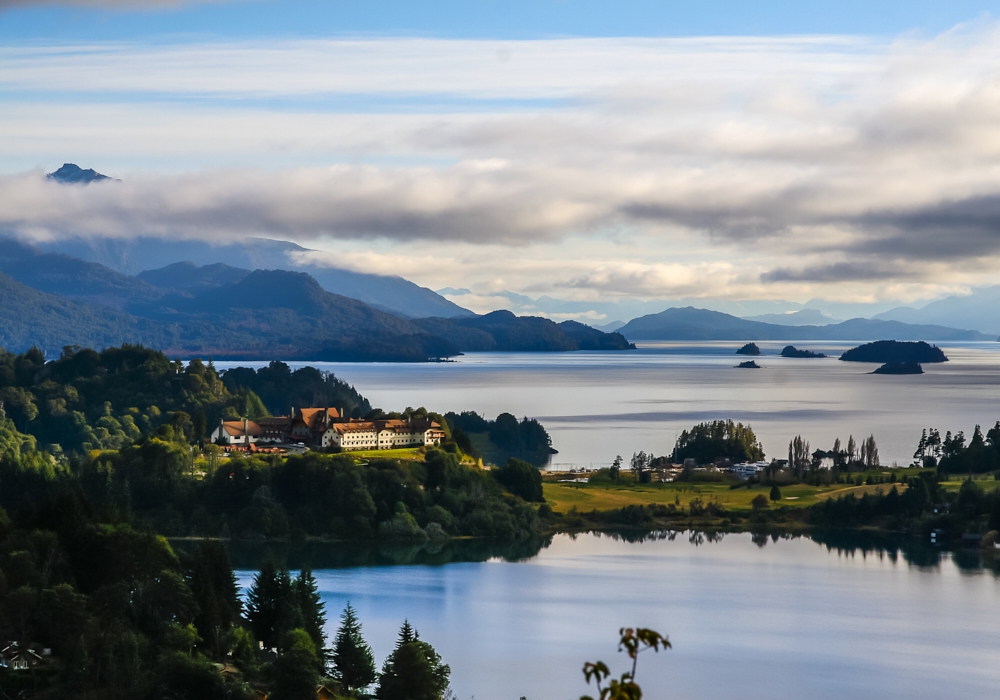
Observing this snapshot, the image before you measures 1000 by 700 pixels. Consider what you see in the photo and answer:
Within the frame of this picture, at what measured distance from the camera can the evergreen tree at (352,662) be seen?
2691 cm

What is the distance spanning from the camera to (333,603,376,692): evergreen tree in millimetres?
26906

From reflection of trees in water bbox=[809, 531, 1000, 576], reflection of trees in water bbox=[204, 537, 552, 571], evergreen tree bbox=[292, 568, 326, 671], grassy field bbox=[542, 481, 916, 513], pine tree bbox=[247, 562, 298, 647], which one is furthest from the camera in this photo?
grassy field bbox=[542, 481, 916, 513]

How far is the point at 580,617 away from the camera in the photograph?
125 feet

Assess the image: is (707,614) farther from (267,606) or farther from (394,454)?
(394,454)

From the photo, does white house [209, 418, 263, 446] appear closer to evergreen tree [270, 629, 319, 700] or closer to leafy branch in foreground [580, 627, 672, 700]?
evergreen tree [270, 629, 319, 700]

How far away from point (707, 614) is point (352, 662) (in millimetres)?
15501

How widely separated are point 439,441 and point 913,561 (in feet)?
82.1

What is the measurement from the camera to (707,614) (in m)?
39.3

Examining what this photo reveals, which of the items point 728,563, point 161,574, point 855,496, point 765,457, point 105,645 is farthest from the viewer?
point 765,457

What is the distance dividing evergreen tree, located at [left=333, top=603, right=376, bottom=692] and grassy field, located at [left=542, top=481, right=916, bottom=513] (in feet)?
105

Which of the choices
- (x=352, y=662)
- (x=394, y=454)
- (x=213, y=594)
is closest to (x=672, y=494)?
(x=394, y=454)

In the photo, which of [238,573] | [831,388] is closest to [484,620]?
[238,573]

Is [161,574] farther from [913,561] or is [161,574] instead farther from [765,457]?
[765,457]

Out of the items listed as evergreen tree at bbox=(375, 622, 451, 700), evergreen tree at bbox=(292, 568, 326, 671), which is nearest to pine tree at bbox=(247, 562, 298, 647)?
evergreen tree at bbox=(292, 568, 326, 671)
